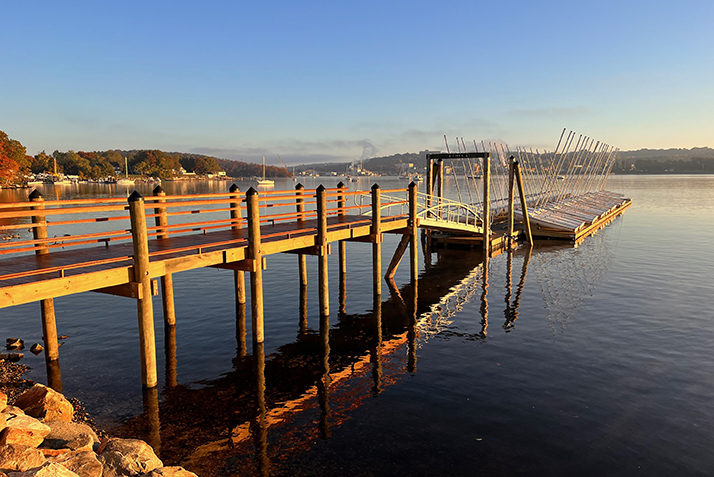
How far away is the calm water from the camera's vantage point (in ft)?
33.4

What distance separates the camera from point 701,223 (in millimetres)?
Result: 55562

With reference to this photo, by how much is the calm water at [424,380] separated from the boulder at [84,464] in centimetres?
247

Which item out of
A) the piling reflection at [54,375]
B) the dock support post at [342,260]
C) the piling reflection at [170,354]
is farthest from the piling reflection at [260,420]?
the dock support post at [342,260]

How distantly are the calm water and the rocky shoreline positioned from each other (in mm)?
1487

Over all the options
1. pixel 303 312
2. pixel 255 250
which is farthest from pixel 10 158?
pixel 255 250

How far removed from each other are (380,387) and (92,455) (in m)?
7.63

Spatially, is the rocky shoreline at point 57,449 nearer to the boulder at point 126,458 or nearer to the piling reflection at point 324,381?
the boulder at point 126,458

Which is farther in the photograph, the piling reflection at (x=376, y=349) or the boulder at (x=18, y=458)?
the piling reflection at (x=376, y=349)

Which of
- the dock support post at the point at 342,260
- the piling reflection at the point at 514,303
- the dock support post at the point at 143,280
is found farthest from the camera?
the dock support post at the point at 342,260

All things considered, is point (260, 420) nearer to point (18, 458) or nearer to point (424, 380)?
point (424, 380)

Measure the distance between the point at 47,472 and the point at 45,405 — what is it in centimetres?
427

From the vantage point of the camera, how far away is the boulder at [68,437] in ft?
27.2

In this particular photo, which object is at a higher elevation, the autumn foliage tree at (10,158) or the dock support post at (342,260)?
the autumn foliage tree at (10,158)

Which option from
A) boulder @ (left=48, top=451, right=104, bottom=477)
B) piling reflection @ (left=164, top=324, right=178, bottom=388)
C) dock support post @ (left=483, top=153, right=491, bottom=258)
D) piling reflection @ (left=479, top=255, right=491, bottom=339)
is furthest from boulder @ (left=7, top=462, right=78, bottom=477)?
dock support post @ (left=483, top=153, right=491, bottom=258)
